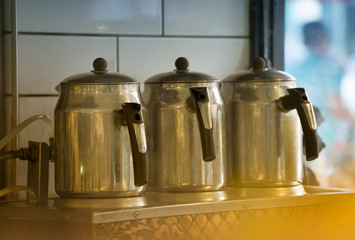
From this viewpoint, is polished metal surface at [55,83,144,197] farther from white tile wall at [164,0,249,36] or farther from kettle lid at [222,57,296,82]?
white tile wall at [164,0,249,36]

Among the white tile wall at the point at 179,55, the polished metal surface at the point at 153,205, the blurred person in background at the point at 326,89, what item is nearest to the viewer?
the polished metal surface at the point at 153,205

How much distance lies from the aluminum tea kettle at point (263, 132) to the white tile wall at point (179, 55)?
235mm

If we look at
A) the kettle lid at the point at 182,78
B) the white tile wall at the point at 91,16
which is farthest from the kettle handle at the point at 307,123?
the white tile wall at the point at 91,16

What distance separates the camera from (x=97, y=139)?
107 cm

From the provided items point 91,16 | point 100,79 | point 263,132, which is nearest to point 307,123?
point 263,132

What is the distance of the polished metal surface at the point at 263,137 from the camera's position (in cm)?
121

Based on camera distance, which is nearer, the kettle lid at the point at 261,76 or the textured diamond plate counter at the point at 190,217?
the textured diamond plate counter at the point at 190,217

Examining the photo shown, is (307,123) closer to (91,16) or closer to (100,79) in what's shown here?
(100,79)

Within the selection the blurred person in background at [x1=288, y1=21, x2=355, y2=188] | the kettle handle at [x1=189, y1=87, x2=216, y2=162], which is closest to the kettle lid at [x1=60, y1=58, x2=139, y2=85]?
the kettle handle at [x1=189, y1=87, x2=216, y2=162]

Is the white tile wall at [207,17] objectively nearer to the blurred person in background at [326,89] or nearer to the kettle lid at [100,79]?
the blurred person in background at [326,89]

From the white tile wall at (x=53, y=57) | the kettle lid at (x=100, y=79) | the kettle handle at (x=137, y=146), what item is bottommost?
the kettle handle at (x=137, y=146)

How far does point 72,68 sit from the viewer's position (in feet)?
4.37

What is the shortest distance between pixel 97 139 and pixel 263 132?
1.02 feet

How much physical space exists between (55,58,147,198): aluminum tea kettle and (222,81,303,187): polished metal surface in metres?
0.23
